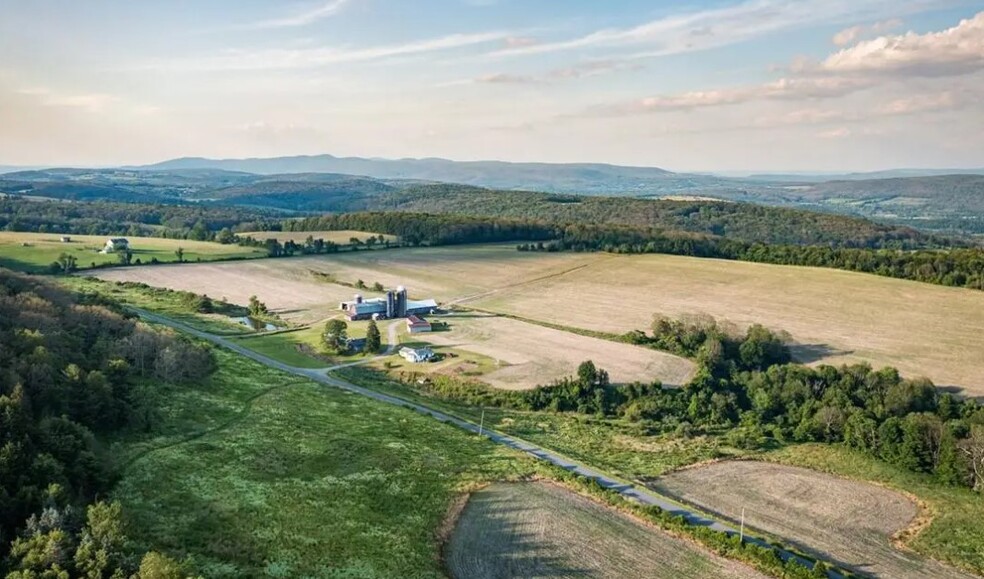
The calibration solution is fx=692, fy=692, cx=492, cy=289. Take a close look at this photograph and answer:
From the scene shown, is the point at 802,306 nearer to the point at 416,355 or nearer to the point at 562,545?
the point at 416,355

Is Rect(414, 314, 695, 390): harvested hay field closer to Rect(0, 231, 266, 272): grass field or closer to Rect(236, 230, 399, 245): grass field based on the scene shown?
Rect(0, 231, 266, 272): grass field

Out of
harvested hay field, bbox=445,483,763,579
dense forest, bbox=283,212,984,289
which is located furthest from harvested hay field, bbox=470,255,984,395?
harvested hay field, bbox=445,483,763,579

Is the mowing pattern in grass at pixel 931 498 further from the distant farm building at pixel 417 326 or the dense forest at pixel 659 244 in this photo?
the dense forest at pixel 659 244

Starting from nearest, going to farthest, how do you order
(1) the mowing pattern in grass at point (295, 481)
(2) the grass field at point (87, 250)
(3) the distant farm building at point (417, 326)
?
(1) the mowing pattern in grass at point (295, 481)
(3) the distant farm building at point (417, 326)
(2) the grass field at point (87, 250)

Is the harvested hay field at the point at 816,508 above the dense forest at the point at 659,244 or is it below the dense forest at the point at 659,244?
below

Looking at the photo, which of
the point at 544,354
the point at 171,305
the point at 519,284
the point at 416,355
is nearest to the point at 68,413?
the point at 416,355

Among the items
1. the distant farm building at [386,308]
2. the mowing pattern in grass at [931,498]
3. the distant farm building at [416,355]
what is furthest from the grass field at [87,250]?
the mowing pattern in grass at [931,498]

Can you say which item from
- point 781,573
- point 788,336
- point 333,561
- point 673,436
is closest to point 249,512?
point 333,561
